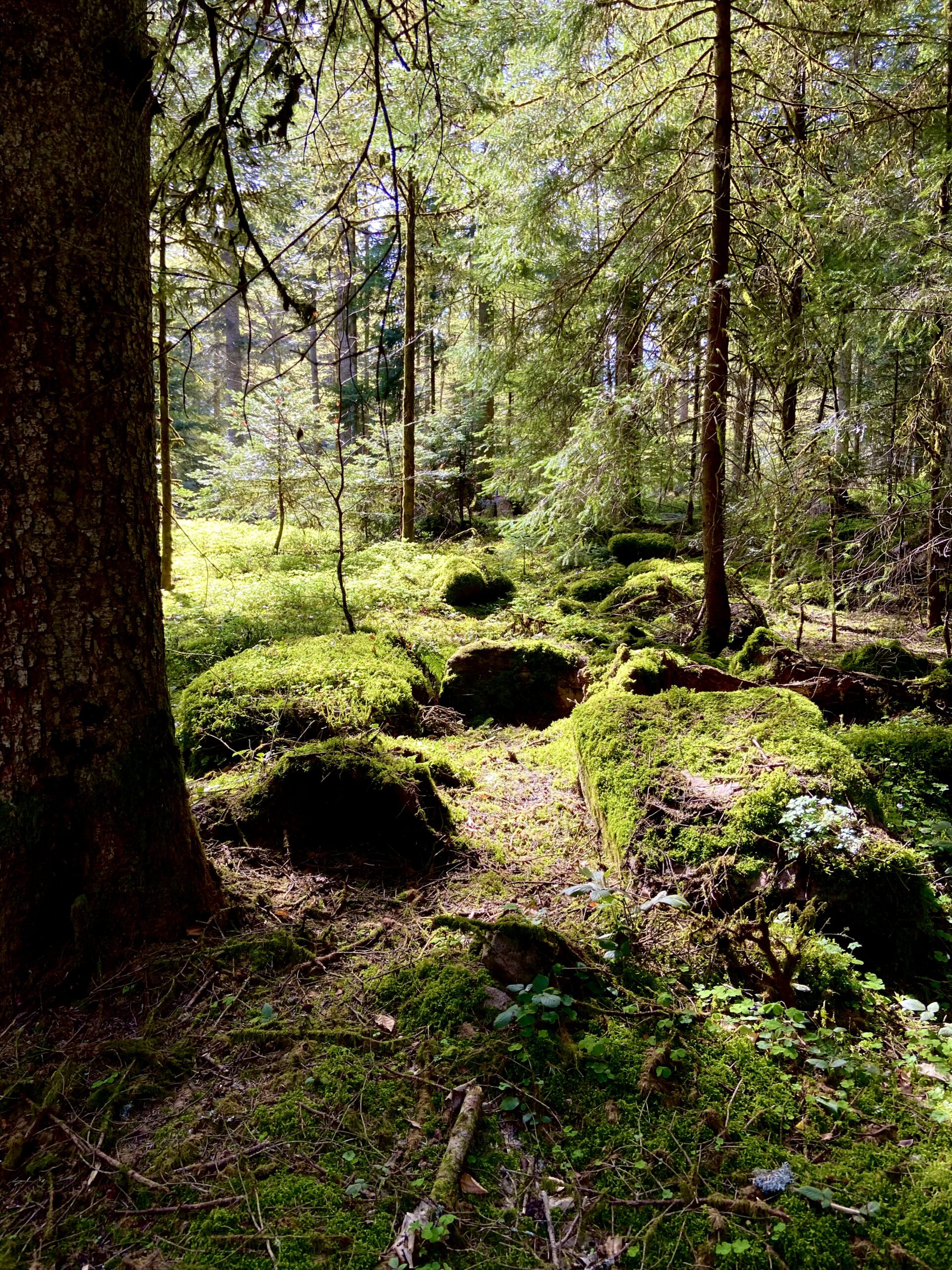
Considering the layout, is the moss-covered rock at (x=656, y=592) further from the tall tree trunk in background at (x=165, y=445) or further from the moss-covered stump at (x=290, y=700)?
the tall tree trunk in background at (x=165, y=445)

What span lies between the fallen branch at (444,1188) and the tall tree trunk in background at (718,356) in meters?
6.09

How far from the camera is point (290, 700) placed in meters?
4.39

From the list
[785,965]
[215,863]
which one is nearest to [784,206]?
[785,965]

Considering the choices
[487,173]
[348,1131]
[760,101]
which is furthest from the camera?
[487,173]

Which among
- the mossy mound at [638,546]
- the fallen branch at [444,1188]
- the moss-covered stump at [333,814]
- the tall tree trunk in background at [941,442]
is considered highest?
the tall tree trunk in background at [941,442]

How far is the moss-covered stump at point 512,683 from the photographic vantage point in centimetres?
652

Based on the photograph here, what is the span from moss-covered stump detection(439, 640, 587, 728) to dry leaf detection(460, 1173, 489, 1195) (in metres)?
4.73

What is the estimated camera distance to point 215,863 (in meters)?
3.24

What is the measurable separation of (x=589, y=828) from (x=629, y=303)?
8.74 meters

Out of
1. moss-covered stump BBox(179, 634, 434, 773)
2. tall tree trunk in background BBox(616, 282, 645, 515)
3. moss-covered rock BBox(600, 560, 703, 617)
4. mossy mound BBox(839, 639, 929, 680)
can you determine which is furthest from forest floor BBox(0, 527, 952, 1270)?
moss-covered rock BBox(600, 560, 703, 617)

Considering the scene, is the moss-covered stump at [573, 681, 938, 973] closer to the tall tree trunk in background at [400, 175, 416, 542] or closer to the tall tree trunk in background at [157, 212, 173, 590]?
the tall tree trunk in background at [157, 212, 173, 590]

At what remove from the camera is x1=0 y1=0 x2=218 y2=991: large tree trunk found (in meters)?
2.23

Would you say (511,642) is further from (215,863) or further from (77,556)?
(77,556)

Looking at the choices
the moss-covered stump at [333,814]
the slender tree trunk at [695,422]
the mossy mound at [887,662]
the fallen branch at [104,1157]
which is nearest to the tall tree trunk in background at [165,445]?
the moss-covered stump at [333,814]
